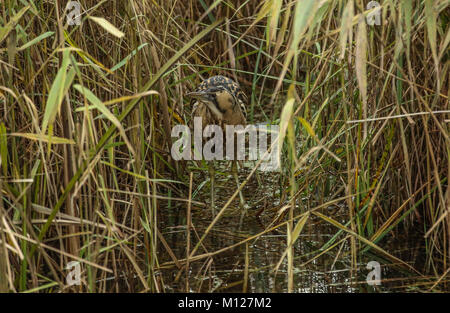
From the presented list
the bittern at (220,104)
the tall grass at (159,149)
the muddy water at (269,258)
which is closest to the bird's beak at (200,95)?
the bittern at (220,104)

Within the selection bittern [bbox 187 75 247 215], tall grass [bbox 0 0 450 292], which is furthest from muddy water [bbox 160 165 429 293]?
bittern [bbox 187 75 247 215]

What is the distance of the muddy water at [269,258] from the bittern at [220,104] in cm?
47

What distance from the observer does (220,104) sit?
3293mm

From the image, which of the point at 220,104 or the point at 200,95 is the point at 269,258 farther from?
the point at 220,104

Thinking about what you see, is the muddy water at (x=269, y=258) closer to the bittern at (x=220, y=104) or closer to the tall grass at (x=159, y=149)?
the tall grass at (x=159, y=149)

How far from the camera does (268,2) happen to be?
1.87 meters

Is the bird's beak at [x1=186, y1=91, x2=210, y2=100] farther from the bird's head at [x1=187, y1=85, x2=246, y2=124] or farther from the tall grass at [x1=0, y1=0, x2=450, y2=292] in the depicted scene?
the tall grass at [x1=0, y1=0, x2=450, y2=292]

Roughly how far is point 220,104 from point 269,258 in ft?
3.85

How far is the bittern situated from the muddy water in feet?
1.54

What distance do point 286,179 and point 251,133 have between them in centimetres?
72

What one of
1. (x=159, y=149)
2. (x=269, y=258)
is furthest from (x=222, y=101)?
(x=269, y=258)

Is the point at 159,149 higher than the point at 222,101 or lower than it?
lower

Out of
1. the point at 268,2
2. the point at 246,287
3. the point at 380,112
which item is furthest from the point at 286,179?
the point at 268,2
